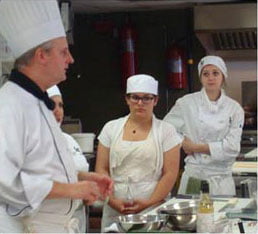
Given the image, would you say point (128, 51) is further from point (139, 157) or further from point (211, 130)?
point (139, 157)

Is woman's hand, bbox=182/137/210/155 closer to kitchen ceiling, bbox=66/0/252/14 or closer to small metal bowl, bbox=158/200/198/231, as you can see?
small metal bowl, bbox=158/200/198/231

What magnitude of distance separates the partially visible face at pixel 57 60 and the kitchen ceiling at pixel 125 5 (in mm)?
3326

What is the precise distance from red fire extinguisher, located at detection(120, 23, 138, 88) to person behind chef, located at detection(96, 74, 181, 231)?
2.57 meters

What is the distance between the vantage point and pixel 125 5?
16.6 feet

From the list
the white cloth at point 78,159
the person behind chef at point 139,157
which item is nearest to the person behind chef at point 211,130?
the person behind chef at point 139,157

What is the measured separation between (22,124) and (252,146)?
329cm

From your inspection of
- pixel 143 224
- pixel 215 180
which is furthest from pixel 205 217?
pixel 215 180

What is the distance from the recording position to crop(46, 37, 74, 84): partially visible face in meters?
1.52

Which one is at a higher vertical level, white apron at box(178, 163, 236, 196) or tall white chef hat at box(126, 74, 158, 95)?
tall white chef hat at box(126, 74, 158, 95)

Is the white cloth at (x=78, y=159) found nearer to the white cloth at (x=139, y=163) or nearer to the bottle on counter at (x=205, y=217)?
the white cloth at (x=139, y=163)

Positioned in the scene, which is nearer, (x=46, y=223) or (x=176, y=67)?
(x=46, y=223)

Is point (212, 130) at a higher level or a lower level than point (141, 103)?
lower

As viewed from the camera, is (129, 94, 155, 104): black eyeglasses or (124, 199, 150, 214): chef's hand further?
(129, 94, 155, 104): black eyeglasses

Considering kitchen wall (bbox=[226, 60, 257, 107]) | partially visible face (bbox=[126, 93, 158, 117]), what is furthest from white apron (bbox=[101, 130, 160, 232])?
kitchen wall (bbox=[226, 60, 257, 107])
